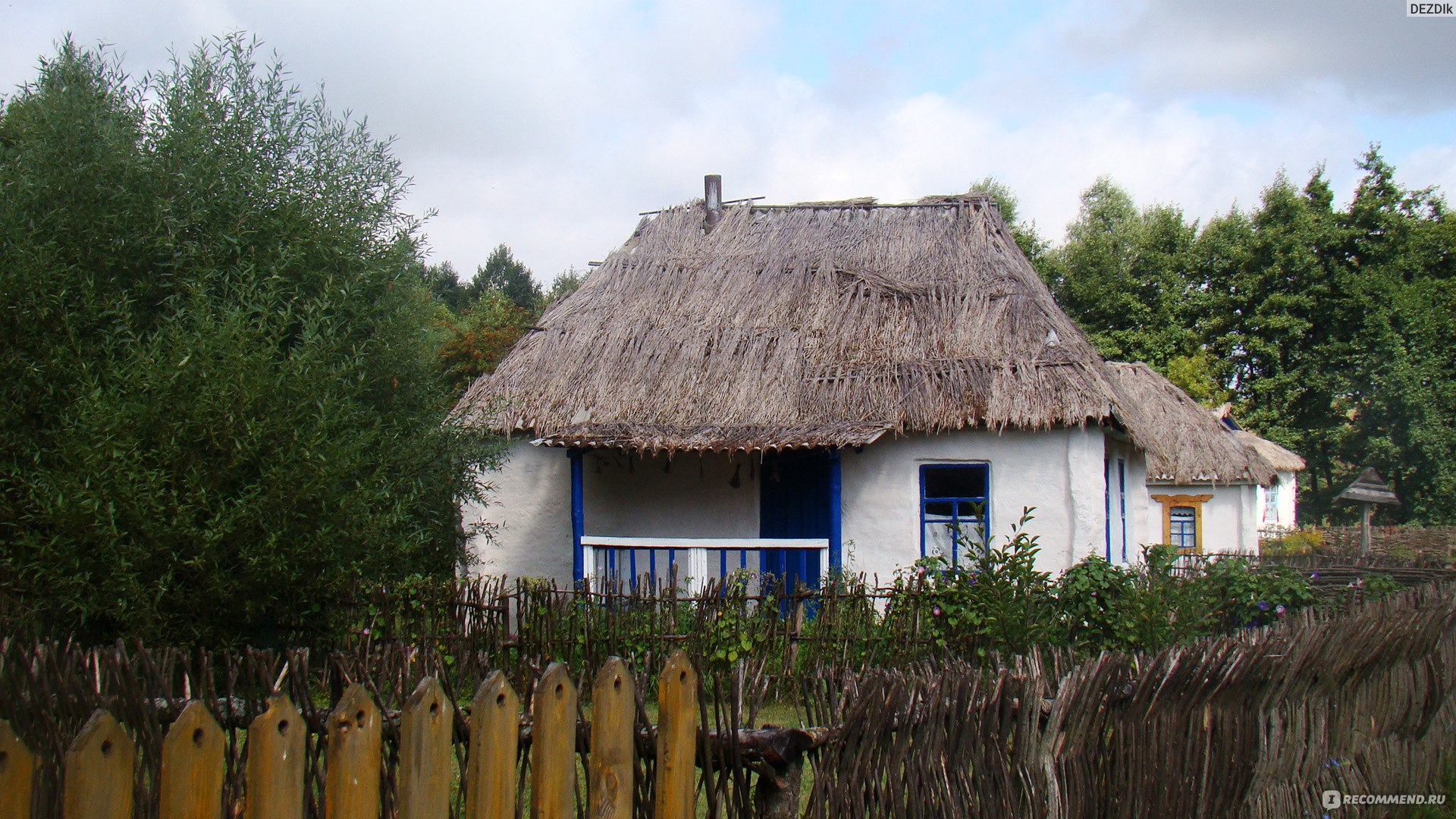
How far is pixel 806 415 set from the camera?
37.3 feet

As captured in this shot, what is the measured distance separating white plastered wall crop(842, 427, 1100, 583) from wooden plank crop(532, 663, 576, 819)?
8.26 m

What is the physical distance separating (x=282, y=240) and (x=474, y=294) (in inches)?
1931

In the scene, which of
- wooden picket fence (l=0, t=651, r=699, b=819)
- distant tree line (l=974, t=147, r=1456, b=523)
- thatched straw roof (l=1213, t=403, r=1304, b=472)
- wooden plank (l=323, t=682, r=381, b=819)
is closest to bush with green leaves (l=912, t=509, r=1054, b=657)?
wooden picket fence (l=0, t=651, r=699, b=819)

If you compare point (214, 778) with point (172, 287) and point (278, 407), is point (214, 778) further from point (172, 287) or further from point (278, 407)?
point (172, 287)

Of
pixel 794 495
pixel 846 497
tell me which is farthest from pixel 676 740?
pixel 794 495

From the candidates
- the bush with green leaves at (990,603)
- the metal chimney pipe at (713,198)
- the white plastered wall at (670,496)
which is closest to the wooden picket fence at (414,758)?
the bush with green leaves at (990,603)

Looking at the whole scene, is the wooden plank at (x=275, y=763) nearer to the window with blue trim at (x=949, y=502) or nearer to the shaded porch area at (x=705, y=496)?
the shaded porch area at (x=705, y=496)

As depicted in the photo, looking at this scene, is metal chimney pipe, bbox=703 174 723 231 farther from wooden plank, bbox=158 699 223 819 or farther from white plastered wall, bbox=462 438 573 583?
wooden plank, bbox=158 699 223 819

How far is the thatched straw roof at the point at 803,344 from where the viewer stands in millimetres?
10844

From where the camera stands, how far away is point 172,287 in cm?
700

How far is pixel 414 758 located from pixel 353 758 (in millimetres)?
134

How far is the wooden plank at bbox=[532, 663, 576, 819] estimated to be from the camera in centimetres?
246

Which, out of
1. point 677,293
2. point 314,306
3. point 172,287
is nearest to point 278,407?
point 314,306

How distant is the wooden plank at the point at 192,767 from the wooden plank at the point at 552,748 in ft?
2.27
